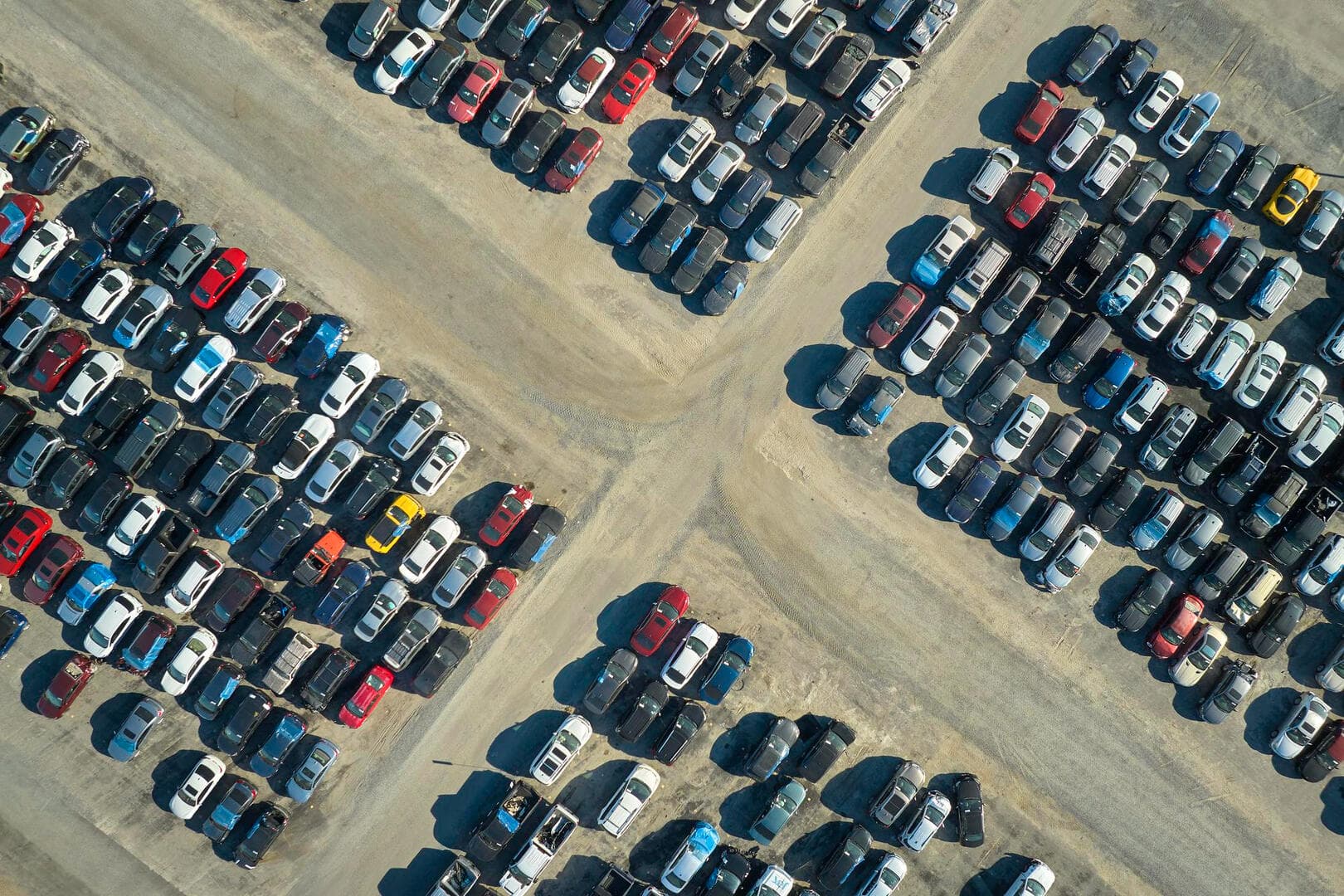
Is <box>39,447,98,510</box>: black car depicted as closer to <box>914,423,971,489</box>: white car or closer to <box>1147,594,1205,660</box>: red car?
<box>914,423,971,489</box>: white car

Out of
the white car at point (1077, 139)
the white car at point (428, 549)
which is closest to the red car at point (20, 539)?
the white car at point (428, 549)

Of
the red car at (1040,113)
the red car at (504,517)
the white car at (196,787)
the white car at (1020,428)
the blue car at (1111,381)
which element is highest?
the red car at (1040,113)

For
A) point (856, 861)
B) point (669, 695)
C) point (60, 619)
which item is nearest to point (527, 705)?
point (669, 695)

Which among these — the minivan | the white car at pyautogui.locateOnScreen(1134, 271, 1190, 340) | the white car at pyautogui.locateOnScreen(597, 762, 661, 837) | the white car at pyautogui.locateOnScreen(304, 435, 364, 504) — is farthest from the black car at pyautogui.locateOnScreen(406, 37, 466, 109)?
the white car at pyautogui.locateOnScreen(1134, 271, 1190, 340)

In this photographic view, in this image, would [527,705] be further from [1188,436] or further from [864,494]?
[1188,436]

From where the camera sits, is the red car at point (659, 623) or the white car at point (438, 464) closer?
the white car at point (438, 464)

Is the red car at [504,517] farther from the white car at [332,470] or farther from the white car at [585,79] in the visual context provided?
the white car at [585,79]

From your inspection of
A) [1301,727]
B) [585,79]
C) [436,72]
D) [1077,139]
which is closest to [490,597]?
[436,72]

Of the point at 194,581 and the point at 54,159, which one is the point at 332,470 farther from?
the point at 54,159
